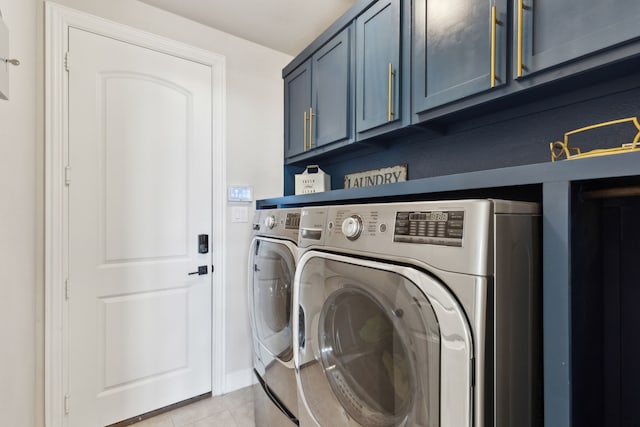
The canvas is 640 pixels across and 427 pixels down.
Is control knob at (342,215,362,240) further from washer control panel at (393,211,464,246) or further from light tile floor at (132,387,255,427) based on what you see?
light tile floor at (132,387,255,427)

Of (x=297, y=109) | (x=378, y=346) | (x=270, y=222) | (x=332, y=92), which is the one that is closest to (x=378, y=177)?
(x=332, y=92)

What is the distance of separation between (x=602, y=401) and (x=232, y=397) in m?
2.04

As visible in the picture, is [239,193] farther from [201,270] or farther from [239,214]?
[201,270]

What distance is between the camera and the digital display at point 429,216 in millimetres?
698

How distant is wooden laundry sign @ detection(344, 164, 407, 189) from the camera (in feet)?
5.61

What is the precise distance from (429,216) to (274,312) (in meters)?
1.09

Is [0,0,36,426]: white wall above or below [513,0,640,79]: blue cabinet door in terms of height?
below

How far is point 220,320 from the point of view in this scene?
2137 mm

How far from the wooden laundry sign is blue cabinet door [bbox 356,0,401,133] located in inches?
12.2

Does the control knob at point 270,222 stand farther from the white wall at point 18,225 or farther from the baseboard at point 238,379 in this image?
the baseboard at point 238,379

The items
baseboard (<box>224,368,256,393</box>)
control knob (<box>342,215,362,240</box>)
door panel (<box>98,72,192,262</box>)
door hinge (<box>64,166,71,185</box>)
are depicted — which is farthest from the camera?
baseboard (<box>224,368,256,393</box>)

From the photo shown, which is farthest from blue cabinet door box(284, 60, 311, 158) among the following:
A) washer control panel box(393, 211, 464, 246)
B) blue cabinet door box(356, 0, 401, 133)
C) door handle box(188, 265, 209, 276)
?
washer control panel box(393, 211, 464, 246)

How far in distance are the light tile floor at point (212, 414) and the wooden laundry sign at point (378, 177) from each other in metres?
1.63

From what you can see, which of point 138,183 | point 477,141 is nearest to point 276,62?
point 138,183
